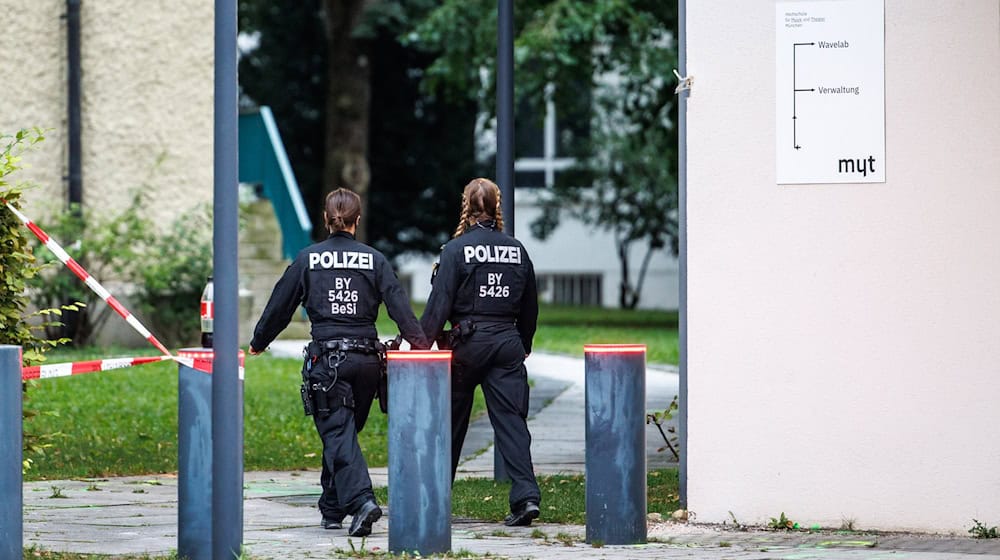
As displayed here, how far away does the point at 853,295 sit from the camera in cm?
783

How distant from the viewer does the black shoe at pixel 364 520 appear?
7.58 m

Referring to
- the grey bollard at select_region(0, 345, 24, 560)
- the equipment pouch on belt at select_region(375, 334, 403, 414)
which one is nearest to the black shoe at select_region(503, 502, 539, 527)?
the equipment pouch on belt at select_region(375, 334, 403, 414)

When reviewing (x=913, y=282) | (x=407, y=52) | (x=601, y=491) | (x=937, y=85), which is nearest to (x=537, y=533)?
(x=601, y=491)

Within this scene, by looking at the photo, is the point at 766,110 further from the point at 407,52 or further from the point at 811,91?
the point at 407,52

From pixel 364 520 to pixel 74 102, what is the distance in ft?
36.7

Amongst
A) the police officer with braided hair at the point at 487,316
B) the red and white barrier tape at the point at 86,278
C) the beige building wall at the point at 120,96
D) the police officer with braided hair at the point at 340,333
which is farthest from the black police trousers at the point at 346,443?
the beige building wall at the point at 120,96

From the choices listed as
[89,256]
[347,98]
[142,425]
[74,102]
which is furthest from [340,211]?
[347,98]

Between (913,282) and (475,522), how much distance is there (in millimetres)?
2375

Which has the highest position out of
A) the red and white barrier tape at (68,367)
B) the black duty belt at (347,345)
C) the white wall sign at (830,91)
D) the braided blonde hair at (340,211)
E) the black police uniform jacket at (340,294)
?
the white wall sign at (830,91)

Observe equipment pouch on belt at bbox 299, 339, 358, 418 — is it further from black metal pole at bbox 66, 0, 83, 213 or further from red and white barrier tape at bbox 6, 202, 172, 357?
black metal pole at bbox 66, 0, 83, 213

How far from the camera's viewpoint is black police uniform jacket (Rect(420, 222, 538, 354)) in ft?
26.9

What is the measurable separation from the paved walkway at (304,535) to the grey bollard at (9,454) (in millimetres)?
856

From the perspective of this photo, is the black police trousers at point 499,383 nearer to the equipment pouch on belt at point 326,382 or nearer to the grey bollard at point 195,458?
the equipment pouch on belt at point 326,382

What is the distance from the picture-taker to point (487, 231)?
833 centimetres
